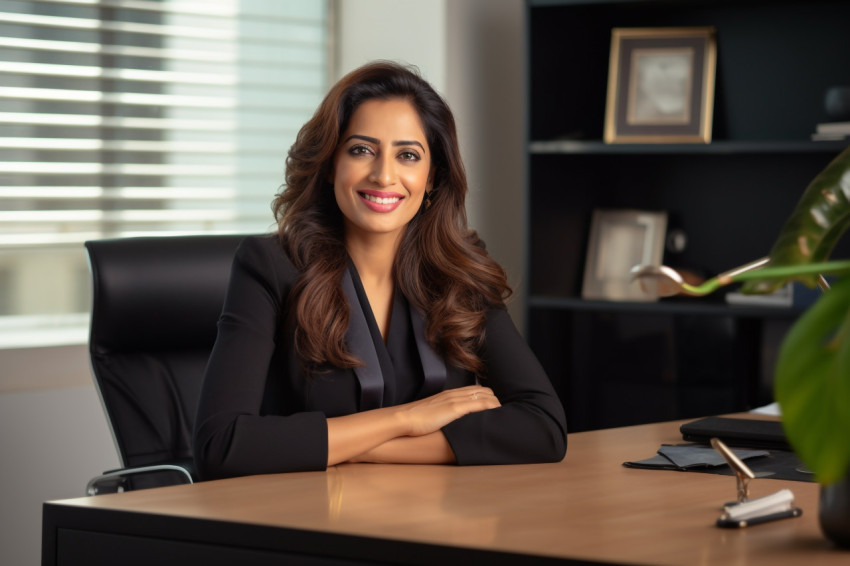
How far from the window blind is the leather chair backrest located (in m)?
0.39

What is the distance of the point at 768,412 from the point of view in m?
2.35

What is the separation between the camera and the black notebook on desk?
1942 mm

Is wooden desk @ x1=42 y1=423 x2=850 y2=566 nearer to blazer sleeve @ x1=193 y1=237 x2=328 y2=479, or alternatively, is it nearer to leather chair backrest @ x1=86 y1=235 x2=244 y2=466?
blazer sleeve @ x1=193 y1=237 x2=328 y2=479

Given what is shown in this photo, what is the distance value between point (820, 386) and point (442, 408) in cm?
101

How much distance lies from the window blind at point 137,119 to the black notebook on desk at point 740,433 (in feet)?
3.83

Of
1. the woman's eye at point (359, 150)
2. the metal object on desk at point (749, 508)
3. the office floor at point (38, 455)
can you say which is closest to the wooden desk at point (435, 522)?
the metal object on desk at point (749, 508)

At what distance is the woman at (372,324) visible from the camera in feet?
5.92

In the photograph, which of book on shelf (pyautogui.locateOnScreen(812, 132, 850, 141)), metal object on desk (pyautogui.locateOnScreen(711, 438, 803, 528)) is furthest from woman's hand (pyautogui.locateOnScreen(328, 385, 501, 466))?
book on shelf (pyautogui.locateOnScreen(812, 132, 850, 141))

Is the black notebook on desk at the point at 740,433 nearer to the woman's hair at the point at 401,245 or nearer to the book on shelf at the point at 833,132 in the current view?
the woman's hair at the point at 401,245

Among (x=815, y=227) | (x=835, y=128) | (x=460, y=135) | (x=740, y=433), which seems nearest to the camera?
(x=815, y=227)

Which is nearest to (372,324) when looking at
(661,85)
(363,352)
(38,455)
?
(363,352)

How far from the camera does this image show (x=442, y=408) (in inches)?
73.8

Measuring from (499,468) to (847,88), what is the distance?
2.02 metres

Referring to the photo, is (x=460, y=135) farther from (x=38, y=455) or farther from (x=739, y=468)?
(x=739, y=468)
